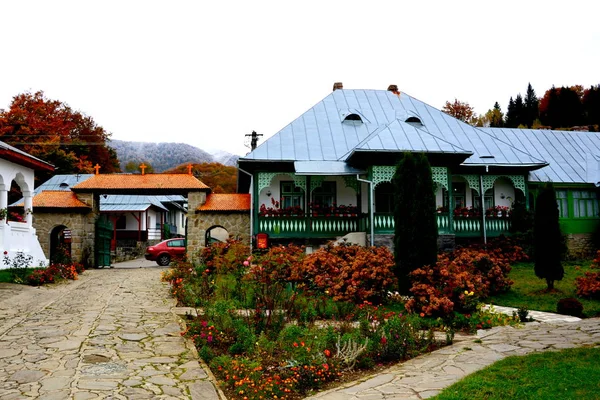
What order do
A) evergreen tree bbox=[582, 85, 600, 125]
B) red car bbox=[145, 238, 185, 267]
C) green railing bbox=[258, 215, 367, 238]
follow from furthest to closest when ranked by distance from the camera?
evergreen tree bbox=[582, 85, 600, 125] < red car bbox=[145, 238, 185, 267] < green railing bbox=[258, 215, 367, 238]

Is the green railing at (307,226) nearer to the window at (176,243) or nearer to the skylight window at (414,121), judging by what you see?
the skylight window at (414,121)

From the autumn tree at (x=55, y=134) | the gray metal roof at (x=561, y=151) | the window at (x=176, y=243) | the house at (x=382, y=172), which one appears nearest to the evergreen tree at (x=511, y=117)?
the gray metal roof at (x=561, y=151)

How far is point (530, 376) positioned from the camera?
5.15 m

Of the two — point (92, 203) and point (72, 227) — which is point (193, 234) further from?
point (72, 227)

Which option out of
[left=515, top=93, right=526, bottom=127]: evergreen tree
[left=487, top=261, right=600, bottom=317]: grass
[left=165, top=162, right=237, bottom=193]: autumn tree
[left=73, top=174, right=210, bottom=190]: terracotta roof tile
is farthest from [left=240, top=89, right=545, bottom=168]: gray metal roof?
[left=515, top=93, right=526, bottom=127]: evergreen tree

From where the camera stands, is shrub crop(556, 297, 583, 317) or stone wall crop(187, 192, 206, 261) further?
stone wall crop(187, 192, 206, 261)

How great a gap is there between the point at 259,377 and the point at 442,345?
298 cm

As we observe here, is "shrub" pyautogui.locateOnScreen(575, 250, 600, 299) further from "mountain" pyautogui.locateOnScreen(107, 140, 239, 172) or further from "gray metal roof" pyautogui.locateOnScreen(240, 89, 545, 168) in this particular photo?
"mountain" pyautogui.locateOnScreen(107, 140, 239, 172)

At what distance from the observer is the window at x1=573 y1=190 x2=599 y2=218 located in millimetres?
21208

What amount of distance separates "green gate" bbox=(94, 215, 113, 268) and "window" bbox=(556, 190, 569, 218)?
18.6 metres

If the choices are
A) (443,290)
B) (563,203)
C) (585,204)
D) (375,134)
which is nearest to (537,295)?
(443,290)

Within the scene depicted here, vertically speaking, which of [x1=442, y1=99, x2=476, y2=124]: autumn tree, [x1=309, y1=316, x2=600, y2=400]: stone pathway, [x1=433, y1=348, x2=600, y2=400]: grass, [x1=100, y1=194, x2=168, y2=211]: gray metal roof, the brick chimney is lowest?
[x1=309, y1=316, x2=600, y2=400]: stone pathway

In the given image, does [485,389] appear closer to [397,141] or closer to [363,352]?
→ [363,352]

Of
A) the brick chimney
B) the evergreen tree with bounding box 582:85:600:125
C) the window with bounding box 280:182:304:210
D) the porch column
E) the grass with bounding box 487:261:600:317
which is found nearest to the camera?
the grass with bounding box 487:261:600:317
